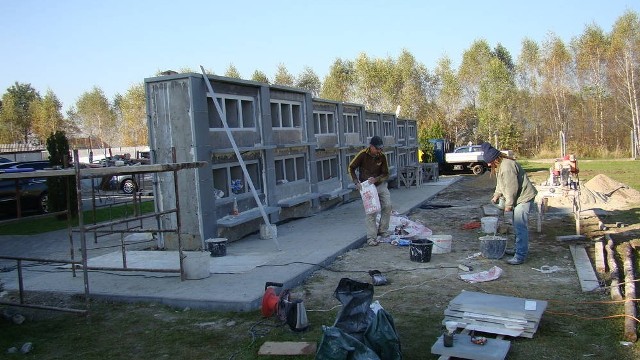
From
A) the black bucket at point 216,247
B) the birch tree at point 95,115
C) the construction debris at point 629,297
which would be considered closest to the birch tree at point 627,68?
the construction debris at point 629,297

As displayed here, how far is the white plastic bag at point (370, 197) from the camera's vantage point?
427 inches

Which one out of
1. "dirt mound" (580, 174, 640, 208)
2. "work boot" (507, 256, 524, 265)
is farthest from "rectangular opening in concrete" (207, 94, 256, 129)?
"dirt mound" (580, 174, 640, 208)

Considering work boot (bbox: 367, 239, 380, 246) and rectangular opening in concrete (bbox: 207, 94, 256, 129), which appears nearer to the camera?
work boot (bbox: 367, 239, 380, 246)

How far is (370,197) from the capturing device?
35.6 ft

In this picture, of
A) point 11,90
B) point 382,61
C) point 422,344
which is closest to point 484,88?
point 382,61

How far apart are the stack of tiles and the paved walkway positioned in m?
2.60

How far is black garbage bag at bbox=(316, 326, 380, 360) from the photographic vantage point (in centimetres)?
429

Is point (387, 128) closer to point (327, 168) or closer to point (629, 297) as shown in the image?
point (327, 168)

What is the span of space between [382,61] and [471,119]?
10466 millimetres

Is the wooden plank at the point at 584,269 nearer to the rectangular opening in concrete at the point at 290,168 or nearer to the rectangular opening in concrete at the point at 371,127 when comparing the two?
the rectangular opening in concrete at the point at 290,168

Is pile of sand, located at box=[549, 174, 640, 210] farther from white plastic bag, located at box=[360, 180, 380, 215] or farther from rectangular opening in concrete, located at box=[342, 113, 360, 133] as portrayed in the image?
rectangular opening in concrete, located at box=[342, 113, 360, 133]

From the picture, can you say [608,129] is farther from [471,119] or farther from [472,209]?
[472,209]

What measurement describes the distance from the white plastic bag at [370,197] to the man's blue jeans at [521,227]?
2.91 m

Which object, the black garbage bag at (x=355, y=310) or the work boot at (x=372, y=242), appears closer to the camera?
the black garbage bag at (x=355, y=310)
